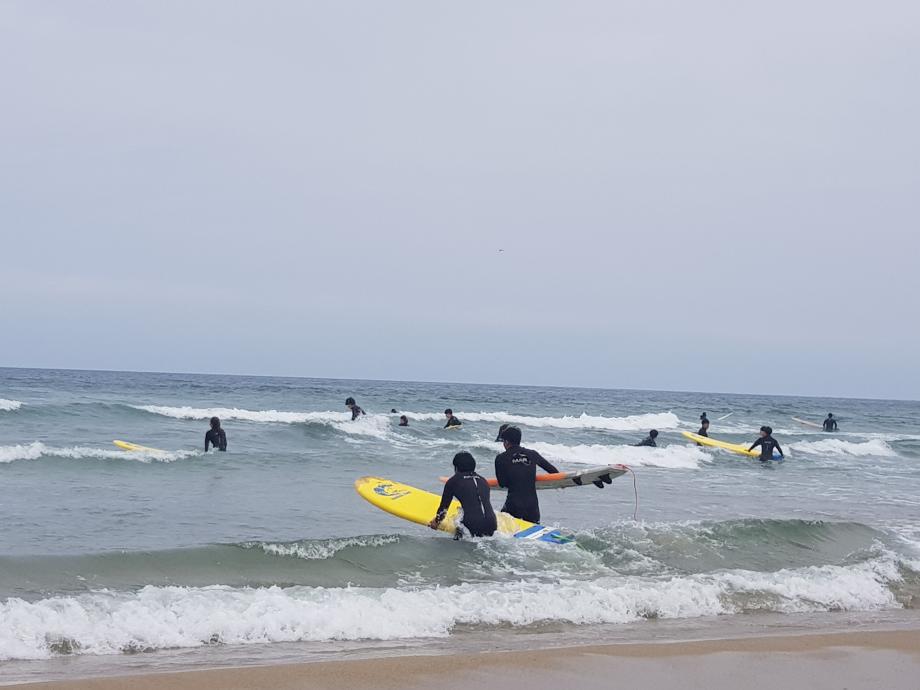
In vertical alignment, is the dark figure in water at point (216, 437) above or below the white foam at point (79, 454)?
above

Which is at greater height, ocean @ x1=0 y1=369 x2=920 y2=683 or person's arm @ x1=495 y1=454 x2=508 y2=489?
person's arm @ x1=495 y1=454 x2=508 y2=489

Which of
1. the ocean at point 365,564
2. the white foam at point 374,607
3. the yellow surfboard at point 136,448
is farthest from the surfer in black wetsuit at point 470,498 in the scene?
the yellow surfboard at point 136,448

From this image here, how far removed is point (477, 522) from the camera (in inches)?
327

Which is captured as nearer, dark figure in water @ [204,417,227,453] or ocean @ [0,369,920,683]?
ocean @ [0,369,920,683]

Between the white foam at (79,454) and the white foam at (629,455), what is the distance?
30.9 ft

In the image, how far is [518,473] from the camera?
8656 millimetres

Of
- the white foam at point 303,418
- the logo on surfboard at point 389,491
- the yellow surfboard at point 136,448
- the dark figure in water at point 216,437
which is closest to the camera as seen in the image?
the logo on surfboard at point 389,491

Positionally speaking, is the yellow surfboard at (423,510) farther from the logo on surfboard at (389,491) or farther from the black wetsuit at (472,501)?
the black wetsuit at (472,501)

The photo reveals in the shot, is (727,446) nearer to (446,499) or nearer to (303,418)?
(303,418)

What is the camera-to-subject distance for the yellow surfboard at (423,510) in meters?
8.55

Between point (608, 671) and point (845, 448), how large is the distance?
26489mm

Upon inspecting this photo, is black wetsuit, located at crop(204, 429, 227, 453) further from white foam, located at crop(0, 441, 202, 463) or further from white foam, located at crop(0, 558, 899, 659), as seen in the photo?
white foam, located at crop(0, 558, 899, 659)

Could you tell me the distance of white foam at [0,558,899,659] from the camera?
5305mm

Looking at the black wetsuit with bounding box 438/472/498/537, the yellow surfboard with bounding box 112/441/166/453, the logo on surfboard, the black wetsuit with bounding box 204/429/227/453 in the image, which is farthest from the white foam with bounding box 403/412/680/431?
the black wetsuit with bounding box 438/472/498/537
